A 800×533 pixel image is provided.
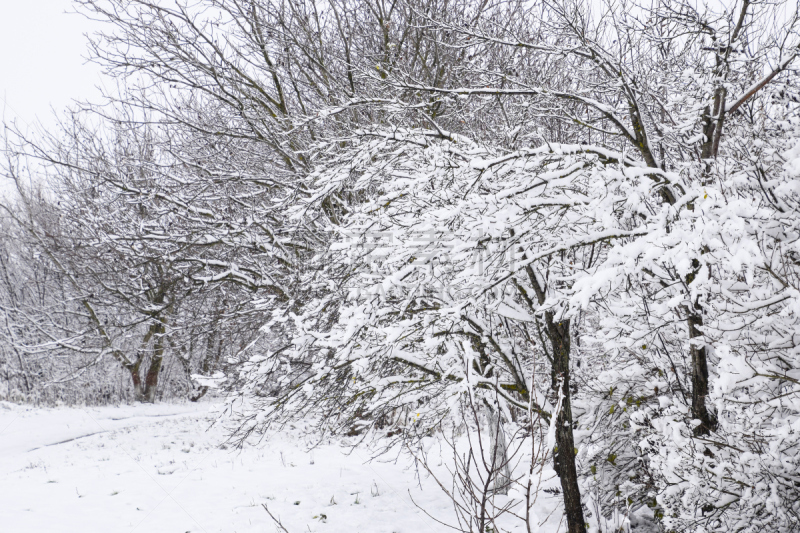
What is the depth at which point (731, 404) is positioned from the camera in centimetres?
292

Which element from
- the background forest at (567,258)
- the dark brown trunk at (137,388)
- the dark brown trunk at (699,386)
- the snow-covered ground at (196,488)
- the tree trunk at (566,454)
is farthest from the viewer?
the dark brown trunk at (137,388)

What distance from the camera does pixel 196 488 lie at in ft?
18.7

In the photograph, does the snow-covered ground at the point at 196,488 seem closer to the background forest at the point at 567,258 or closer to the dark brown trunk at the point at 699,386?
the background forest at the point at 567,258

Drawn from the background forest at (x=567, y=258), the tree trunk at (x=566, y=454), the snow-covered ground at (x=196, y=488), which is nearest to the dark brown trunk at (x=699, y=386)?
the background forest at (x=567, y=258)

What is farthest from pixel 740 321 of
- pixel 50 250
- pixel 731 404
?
pixel 50 250

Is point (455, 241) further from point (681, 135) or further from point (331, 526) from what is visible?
point (331, 526)

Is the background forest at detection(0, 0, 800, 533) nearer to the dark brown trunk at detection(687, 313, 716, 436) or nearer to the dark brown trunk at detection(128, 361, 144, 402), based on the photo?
the dark brown trunk at detection(687, 313, 716, 436)

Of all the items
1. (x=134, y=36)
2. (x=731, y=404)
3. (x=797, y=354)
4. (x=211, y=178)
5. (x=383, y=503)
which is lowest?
(x=383, y=503)

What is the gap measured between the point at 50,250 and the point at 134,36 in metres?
7.36

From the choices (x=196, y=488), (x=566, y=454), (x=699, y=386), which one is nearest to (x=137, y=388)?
(x=196, y=488)

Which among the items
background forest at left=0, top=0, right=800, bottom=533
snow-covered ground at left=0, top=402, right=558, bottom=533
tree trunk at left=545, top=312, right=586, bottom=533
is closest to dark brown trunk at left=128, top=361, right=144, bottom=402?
snow-covered ground at left=0, top=402, right=558, bottom=533

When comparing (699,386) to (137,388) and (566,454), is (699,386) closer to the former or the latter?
(566,454)

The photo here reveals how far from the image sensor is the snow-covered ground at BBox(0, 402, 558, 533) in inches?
184

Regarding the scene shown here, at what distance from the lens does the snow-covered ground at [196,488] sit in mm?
4668
